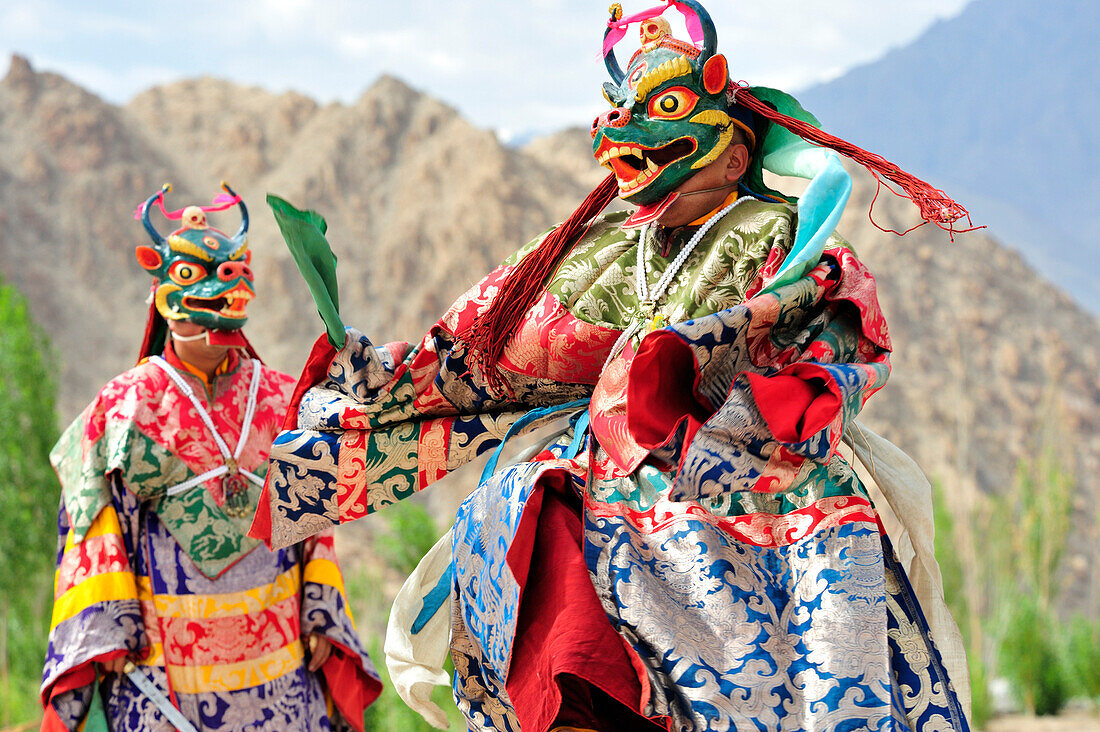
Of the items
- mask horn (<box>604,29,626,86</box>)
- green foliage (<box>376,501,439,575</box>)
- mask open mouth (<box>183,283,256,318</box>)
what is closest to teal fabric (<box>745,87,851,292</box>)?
mask horn (<box>604,29,626,86</box>)

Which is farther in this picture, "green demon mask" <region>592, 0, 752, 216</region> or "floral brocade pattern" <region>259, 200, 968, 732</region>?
"green demon mask" <region>592, 0, 752, 216</region>

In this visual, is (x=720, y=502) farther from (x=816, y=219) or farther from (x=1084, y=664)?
(x=1084, y=664)

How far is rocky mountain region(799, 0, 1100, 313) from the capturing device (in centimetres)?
5572

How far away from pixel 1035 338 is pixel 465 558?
804 inches

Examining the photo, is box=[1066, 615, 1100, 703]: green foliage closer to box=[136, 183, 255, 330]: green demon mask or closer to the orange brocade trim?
box=[136, 183, 255, 330]: green demon mask

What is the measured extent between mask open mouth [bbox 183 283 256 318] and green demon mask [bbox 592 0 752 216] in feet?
6.33

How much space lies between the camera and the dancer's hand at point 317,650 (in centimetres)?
359

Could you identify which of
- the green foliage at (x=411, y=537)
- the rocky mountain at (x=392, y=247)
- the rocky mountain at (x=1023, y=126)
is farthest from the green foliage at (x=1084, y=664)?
the rocky mountain at (x=1023, y=126)

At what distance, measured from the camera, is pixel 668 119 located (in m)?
2.00

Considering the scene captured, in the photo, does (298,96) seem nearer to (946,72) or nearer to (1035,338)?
(1035,338)

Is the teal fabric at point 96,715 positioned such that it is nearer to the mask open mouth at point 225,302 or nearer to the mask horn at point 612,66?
the mask open mouth at point 225,302

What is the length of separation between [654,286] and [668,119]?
33 cm

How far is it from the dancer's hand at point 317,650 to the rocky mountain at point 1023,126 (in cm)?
5364

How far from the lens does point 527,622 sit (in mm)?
1792
